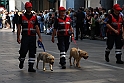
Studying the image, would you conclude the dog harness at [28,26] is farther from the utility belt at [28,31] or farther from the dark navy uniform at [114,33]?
the dark navy uniform at [114,33]

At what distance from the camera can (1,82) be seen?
30.1 feet

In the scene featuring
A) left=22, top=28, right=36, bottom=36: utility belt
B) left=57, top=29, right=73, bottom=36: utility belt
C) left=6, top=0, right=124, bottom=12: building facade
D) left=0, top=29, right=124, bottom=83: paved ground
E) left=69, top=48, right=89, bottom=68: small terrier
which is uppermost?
left=6, top=0, right=124, bottom=12: building facade

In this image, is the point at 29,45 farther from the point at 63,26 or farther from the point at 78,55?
the point at 78,55

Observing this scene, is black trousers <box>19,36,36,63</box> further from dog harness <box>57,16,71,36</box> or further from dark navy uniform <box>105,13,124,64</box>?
dark navy uniform <box>105,13,124,64</box>

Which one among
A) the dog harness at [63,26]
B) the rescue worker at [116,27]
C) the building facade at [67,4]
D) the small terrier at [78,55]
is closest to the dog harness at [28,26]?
the dog harness at [63,26]

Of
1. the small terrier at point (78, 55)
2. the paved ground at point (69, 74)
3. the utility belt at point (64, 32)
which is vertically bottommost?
the paved ground at point (69, 74)

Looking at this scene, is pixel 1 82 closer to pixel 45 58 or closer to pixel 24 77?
pixel 24 77

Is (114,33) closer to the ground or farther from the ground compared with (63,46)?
farther from the ground

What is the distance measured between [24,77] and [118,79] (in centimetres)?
238

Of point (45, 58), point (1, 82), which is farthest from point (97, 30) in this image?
point (1, 82)

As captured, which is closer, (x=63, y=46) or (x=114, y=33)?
(x=63, y=46)

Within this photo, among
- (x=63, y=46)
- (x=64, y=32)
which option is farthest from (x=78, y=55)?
(x=64, y=32)

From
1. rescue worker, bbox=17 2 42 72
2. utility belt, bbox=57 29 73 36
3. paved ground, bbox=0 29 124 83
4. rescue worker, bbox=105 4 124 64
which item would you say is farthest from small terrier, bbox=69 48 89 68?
rescue worker, bbox=105 4 124 64

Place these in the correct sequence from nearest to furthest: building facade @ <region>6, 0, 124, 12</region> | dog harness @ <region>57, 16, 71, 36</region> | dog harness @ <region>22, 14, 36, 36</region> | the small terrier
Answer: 1. dog harness @ <region>22, 14, 36, 36</region>
2. the small terrier
3. dog harness @ <region>57, 16, 71, 36</region>
4. building facade @ <region>6, 0, 124, 12</region>
